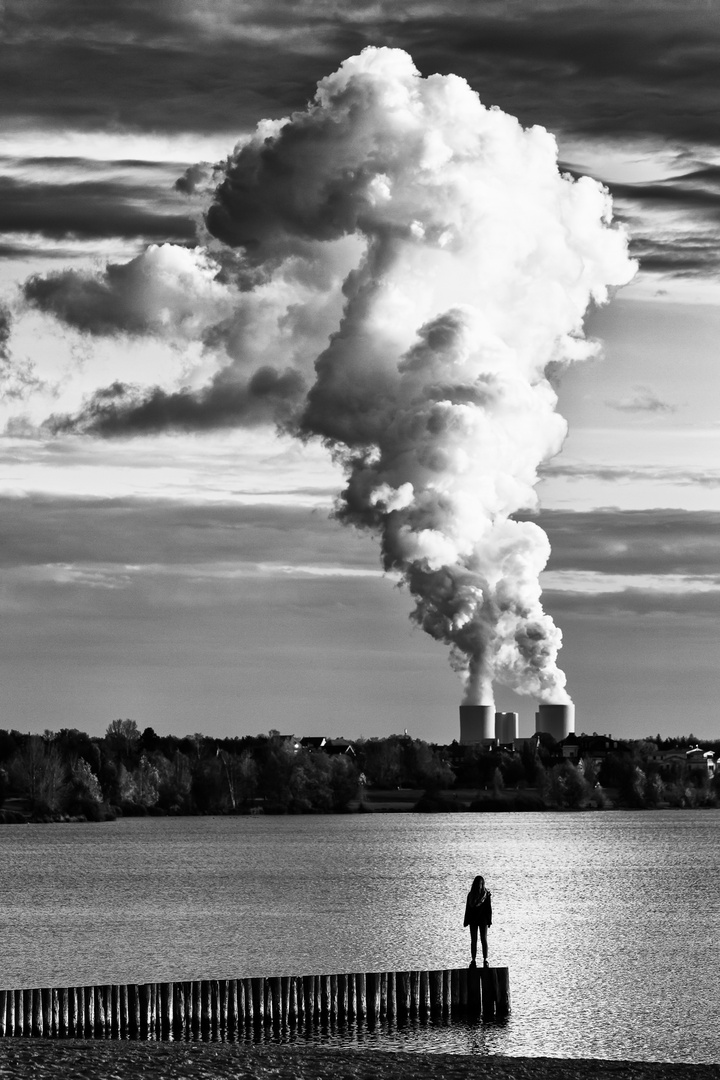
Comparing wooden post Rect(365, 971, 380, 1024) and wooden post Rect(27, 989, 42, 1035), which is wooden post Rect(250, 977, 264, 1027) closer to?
wooden post Rect(365, 971, 380, 1024)

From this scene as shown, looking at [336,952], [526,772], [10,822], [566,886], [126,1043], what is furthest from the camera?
[526,772]

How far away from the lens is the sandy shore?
2400cm

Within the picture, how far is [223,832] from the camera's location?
140 meters

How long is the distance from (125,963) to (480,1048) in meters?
15.5

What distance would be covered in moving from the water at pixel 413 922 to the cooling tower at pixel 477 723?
129 ft

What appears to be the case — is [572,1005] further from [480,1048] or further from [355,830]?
[355,830]

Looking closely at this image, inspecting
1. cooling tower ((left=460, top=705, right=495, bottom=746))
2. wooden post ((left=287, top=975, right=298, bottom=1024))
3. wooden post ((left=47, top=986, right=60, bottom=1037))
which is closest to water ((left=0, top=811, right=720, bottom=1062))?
wooden post ((left=287, top=975, right=298, bottom=1024))

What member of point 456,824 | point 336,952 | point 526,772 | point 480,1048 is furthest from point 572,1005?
point 526,772

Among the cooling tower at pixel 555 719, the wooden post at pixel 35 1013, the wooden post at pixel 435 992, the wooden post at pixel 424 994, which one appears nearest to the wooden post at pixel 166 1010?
the wooden post at pixel 35 1013

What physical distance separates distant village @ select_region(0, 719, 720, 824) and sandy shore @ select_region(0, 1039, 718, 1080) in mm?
126820

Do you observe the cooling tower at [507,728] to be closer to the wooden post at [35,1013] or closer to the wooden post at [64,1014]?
the wooden post at [64,1014]

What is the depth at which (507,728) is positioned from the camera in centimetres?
19338

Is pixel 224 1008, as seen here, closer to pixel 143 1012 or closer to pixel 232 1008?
pixel 232 1008

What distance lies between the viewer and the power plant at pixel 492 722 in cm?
16200
